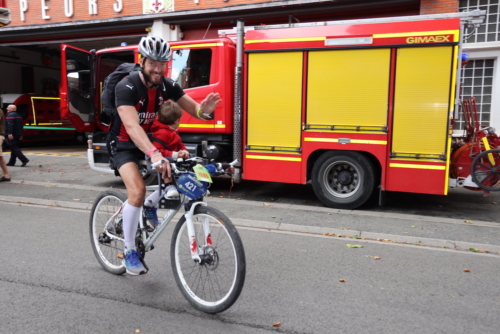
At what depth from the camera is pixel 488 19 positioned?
1219 cm

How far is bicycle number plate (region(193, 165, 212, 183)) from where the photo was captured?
338 cm

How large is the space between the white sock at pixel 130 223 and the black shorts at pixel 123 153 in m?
0.36

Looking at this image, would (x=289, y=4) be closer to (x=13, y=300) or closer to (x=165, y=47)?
(x=165, y=47)

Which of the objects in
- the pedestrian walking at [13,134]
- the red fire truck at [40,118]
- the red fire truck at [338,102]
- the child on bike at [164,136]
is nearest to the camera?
the child on bike at [164,136]

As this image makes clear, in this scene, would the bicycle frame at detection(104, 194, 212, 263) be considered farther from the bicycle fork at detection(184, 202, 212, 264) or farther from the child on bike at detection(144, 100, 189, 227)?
the child on bike at detection(144, 100, 189, 227)

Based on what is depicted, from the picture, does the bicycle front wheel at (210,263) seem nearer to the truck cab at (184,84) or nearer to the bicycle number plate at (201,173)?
the bicycle number plate at (201,173)

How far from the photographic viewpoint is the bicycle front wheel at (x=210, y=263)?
10.4 ft

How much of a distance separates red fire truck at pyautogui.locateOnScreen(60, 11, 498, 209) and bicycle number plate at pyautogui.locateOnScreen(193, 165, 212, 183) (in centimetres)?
361

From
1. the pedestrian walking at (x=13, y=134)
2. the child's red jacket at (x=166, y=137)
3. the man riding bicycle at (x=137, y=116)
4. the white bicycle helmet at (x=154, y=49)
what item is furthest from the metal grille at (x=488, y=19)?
the pedestrian walking at (x=13, y=134)

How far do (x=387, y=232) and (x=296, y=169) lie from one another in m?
2.16

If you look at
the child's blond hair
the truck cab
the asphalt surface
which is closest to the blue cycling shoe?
the child's blond hair

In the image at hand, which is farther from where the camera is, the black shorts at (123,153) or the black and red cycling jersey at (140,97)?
the black shorts at (123,153)

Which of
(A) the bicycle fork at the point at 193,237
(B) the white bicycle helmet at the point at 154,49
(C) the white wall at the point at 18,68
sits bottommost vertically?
(A) the bicycle fork at the point at 193,237

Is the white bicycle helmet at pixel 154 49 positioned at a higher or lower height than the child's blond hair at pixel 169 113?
higher
